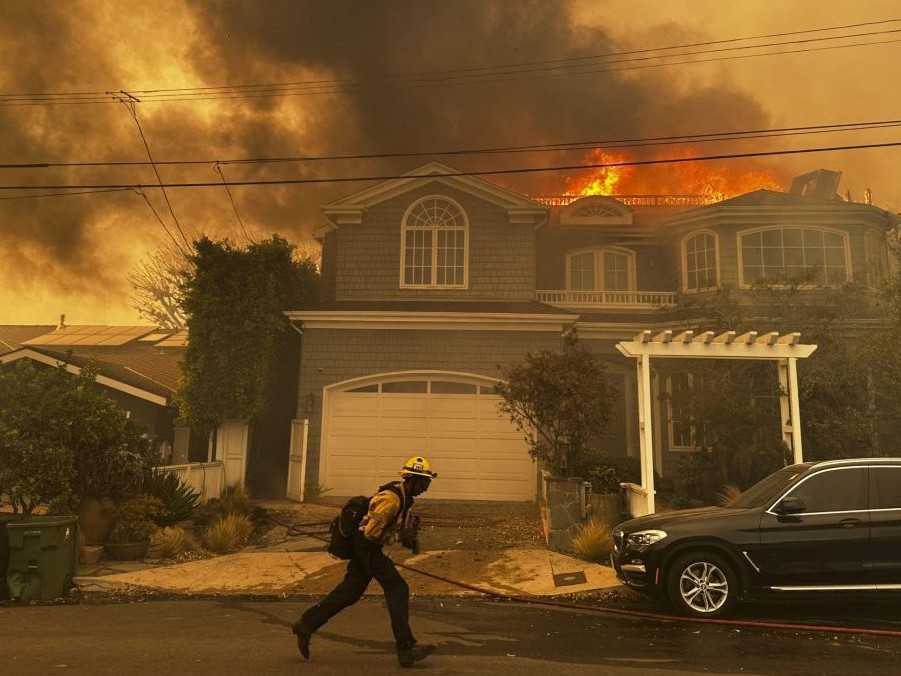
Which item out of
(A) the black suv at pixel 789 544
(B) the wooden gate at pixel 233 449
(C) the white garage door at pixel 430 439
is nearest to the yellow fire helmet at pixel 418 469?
(A) the black suv at pixel 789 544

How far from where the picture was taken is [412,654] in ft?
17.0

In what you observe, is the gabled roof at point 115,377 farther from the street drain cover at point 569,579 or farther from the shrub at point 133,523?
the street drain cover at point 569,579

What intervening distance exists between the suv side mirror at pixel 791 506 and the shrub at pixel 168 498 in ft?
28.0

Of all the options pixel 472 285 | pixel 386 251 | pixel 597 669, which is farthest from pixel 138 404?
pixel 597 669

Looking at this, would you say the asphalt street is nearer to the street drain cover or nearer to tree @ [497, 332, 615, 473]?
the street drain cover

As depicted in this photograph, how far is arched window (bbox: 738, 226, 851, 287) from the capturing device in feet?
58.1

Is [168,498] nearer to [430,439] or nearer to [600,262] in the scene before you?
[430,439]

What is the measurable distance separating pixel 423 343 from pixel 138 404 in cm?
710

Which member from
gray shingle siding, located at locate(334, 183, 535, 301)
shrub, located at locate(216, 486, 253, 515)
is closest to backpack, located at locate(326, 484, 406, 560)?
shrub, located at locate(216, 486, 253, 515)

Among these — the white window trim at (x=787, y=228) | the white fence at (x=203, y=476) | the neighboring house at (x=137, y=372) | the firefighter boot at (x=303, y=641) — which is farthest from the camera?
the white window trim at (x=787, y=228)

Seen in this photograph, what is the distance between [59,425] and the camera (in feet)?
31.6

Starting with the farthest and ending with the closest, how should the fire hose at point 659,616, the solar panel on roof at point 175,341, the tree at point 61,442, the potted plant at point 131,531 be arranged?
the solar panel on roof at point 175,341 < the potted plant at point 131,531 < the tree at point 61,442 < the fire hose at point 659,616

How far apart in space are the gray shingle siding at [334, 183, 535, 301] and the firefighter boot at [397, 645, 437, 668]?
1177cm

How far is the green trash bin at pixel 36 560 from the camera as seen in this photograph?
783 cm
